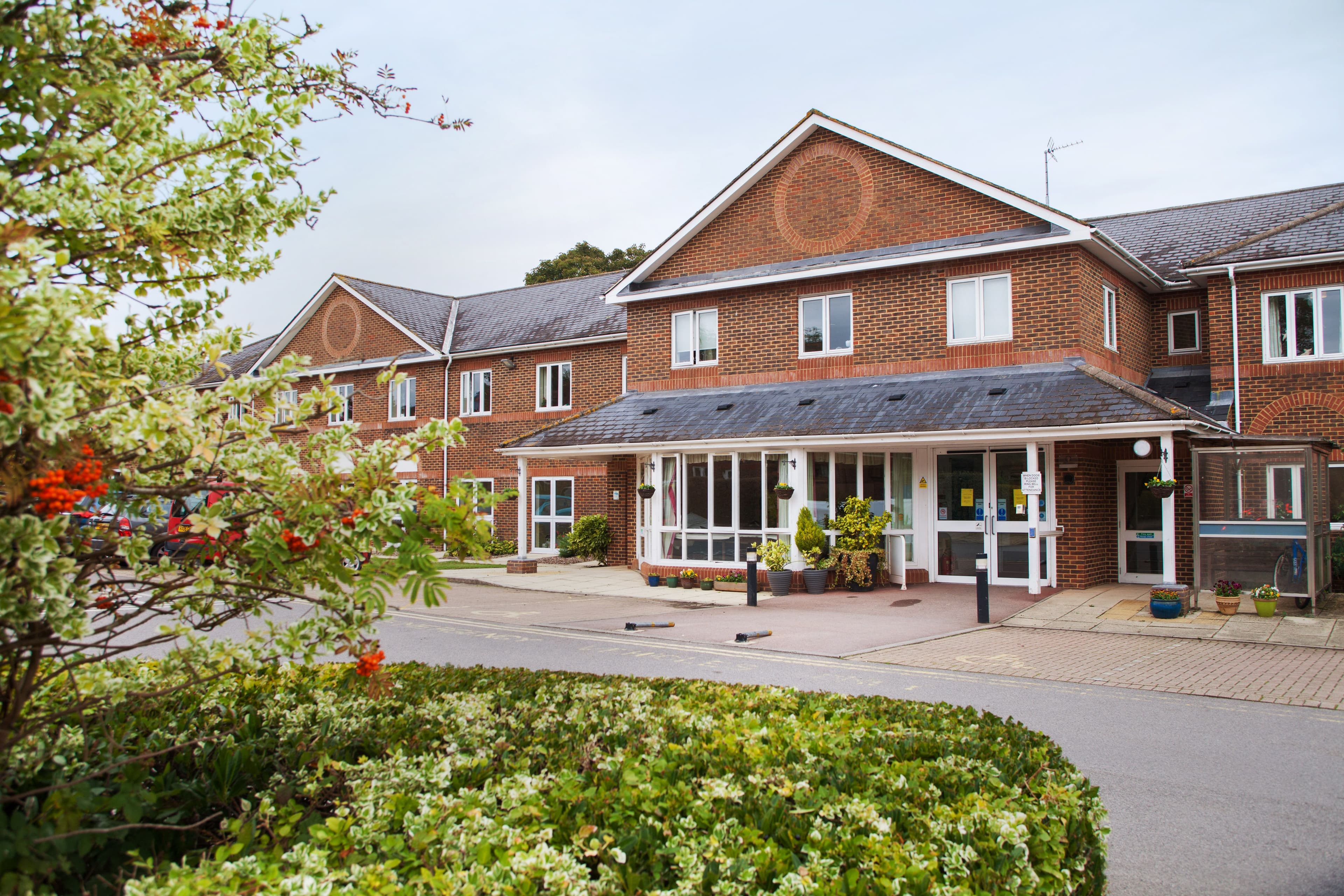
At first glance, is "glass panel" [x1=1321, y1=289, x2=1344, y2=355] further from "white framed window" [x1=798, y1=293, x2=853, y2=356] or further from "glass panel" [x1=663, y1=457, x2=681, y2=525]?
"glass panel" [x1=663, y1=457, x2=681, y2=525]

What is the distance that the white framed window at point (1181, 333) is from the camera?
19875 mm

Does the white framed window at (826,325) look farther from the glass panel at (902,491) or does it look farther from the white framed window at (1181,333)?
the white framed window at (1181,333)

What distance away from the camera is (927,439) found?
16.0 m

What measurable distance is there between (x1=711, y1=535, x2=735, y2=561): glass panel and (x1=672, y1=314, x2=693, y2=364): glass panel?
438 cm

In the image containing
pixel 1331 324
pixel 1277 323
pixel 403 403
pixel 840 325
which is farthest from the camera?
pixel 403 403

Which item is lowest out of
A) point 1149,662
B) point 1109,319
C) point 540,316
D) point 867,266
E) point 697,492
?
point 1149,662

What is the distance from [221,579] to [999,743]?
3.54 metres

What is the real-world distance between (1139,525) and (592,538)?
12305 millimetres

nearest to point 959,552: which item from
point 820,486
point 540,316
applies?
point 820,486

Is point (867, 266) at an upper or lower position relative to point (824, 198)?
lower

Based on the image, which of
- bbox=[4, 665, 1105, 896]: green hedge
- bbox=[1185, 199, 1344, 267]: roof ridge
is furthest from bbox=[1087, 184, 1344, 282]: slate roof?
bbox=[4, 665, 1105, 896]: green hedge

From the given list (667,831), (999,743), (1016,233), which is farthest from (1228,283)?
(667,831)

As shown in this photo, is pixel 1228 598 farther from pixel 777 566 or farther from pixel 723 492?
pixel 723 492

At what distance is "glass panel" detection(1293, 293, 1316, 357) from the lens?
56.5 ft
